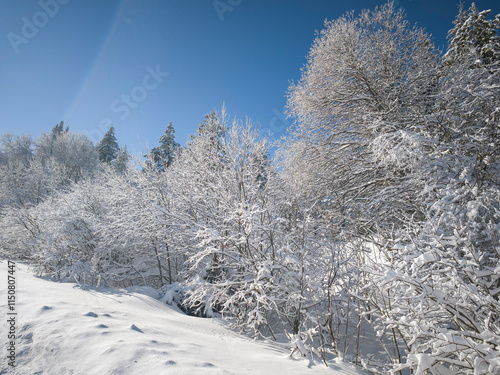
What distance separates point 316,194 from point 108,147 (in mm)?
35429

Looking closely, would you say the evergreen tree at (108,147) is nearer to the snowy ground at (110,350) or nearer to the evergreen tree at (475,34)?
the snowy ground at (110,350)

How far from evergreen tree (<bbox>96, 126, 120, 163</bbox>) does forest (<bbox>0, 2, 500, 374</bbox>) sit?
82.9 ft

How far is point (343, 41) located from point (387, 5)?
1.86 metres

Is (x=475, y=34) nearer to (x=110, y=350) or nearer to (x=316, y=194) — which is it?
(x=316, y=194)

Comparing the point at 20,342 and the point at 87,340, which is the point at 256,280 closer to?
the point at 87,340

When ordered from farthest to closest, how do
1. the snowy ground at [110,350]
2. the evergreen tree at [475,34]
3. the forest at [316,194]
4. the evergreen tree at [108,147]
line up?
the evergreen tree at [108,147] < the evergreen tree at [475,34] < the forest at [316,194] < the snowy ground at [110,350]

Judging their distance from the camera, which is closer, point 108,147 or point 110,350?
point 110,350

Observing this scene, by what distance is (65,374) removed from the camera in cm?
185

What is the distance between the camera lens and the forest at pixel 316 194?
440 cm

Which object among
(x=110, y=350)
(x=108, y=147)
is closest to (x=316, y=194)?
(x=110, y=350)

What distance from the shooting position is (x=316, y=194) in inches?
333

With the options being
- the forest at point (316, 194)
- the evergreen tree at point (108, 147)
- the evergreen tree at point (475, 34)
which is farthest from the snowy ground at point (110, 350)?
the evergreen tree at point (108, 147)

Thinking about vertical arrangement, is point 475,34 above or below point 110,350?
above

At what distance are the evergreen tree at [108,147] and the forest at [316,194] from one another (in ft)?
82.9
